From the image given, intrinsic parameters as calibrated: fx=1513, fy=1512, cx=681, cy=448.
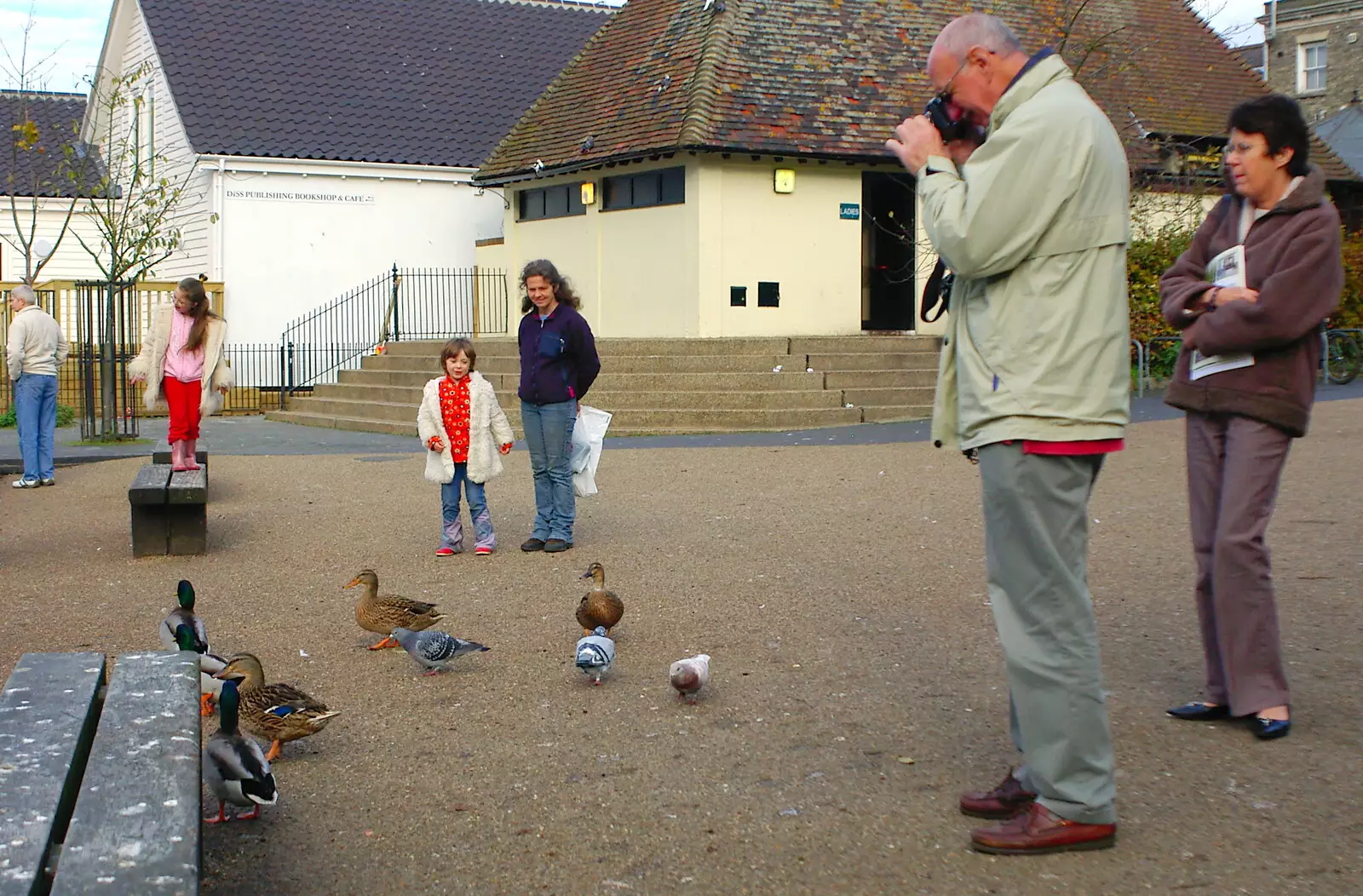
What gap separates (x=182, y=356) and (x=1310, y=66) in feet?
156

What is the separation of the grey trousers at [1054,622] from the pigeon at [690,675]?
192cm

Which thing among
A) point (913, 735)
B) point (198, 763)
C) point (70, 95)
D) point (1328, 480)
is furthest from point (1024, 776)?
point (70, 95)

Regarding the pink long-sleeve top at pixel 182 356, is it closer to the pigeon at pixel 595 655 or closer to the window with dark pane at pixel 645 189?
the pigeon at pixel 595 655

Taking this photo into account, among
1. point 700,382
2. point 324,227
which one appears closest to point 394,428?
point 700,382

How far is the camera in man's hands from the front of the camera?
14.4 feet

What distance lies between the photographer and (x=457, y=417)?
10.3 m

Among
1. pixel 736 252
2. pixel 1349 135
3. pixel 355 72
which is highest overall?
pixel 355 72

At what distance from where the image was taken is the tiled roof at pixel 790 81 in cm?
2334

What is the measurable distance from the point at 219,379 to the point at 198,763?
9.32m

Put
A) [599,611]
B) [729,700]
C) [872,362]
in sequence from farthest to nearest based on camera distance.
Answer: [872,362]
[599,611]
[729,700]

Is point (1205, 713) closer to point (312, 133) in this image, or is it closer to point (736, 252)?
point (736, 252)

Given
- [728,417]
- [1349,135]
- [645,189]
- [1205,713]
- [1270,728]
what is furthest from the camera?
[1349,135]

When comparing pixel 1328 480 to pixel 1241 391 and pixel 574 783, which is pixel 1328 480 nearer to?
pixel 1241 391

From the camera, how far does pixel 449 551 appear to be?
33.5 feet
